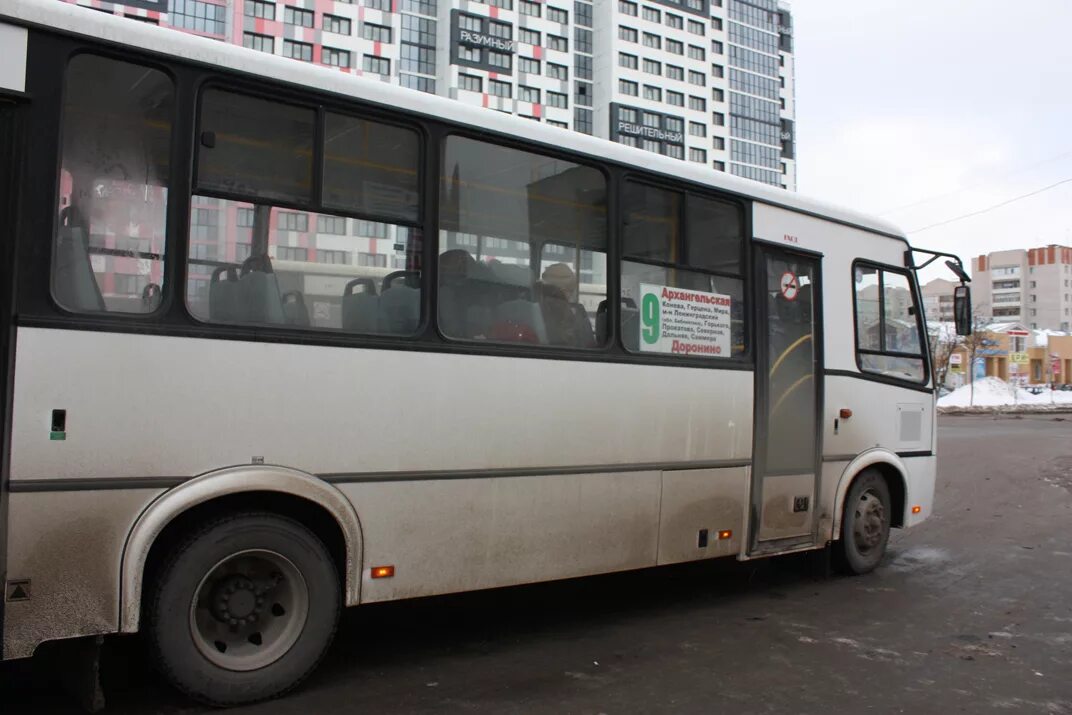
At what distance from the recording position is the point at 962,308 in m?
7.73

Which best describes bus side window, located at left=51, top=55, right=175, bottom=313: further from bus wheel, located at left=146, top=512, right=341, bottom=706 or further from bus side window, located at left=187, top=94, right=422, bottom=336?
bus wheel, located at left=146, top=512, right=341, bottom=706

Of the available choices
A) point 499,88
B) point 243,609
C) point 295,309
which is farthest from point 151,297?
point 499,88

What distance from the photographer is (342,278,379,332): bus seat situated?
4.42 meters

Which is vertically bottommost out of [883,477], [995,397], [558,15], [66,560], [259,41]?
[66,560]

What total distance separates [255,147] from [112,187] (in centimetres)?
67

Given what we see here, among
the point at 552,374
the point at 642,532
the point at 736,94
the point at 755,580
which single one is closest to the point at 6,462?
the point at 552,374

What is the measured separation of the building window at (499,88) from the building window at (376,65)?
9.60m

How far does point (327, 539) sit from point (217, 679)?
2.60 feet

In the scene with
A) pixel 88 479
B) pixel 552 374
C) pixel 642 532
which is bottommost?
pixel 642 532

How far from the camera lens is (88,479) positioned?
369 cm

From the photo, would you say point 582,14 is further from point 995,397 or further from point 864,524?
point 864,524

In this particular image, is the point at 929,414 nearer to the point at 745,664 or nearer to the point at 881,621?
the point at 881,621

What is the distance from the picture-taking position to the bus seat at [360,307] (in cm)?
442

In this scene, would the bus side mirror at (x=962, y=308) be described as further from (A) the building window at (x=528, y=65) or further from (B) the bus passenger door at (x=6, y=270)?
(A) the building window at (x=528, y=65)
